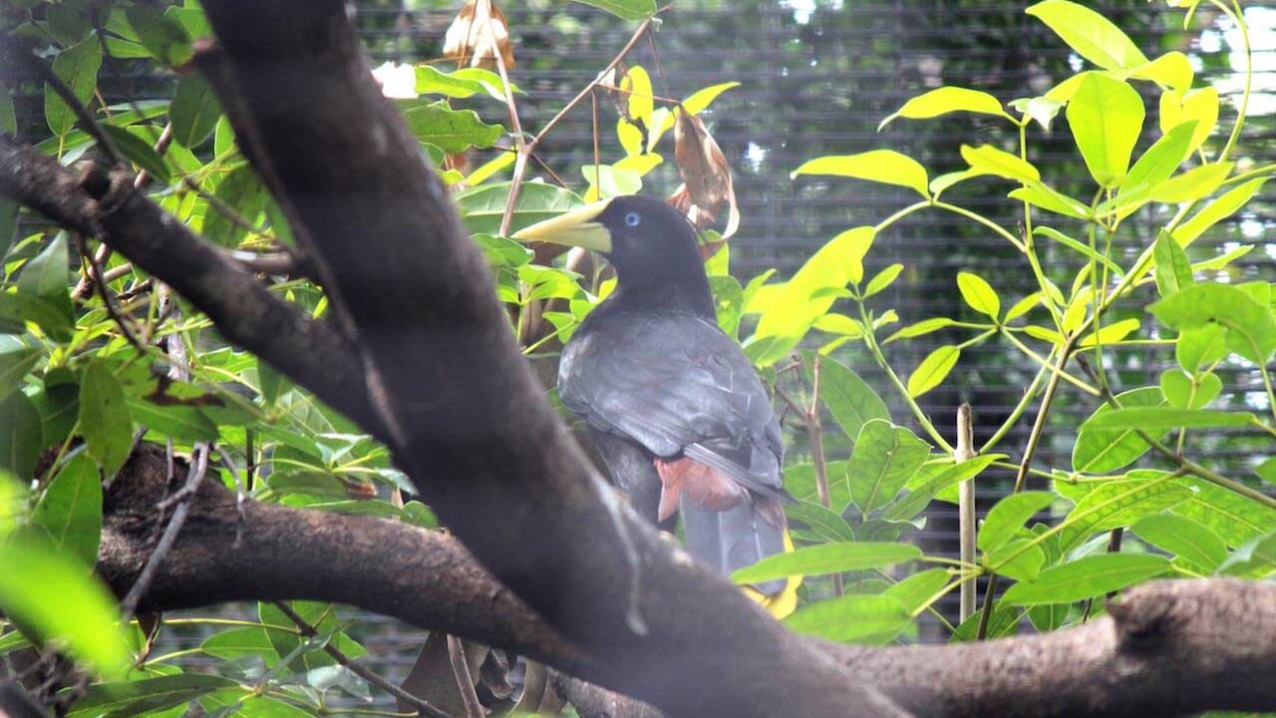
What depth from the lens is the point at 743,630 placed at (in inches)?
17.3

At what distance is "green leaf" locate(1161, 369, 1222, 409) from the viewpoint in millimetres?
617

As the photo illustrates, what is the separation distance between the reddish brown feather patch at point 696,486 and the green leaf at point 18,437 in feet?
2.07

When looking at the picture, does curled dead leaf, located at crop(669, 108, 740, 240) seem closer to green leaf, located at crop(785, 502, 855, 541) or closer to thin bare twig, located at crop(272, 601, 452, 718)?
green leaf, located at crop(785, 502, 855, 541)

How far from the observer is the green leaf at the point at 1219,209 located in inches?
27.3

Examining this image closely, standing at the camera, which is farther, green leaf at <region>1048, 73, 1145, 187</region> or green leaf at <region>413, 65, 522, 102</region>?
green leaf at <region>413, 65, 522, 102</region>

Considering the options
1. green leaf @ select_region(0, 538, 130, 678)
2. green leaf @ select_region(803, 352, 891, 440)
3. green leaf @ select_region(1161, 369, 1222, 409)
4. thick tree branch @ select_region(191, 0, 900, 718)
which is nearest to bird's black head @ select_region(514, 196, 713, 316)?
green leaf @ select_region(803, 352, 891, 440)

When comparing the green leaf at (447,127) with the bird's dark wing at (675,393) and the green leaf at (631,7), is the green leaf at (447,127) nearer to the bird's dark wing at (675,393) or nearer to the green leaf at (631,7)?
the green leaf at (631,7)

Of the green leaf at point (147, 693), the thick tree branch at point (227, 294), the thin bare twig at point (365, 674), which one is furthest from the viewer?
the thin bare twig at point (365, 674)

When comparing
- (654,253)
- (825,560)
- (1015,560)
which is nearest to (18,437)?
(825,560)

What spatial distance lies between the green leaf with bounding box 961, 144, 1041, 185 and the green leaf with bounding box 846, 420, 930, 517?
18 centimetres

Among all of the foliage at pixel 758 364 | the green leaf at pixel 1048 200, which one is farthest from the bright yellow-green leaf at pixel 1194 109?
the green leaf at pixel 1048 200

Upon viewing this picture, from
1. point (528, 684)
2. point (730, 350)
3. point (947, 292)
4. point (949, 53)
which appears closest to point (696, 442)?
point (730, 350)

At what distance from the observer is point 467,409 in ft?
1.16

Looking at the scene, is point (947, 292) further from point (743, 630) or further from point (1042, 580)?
point (743, 630)
